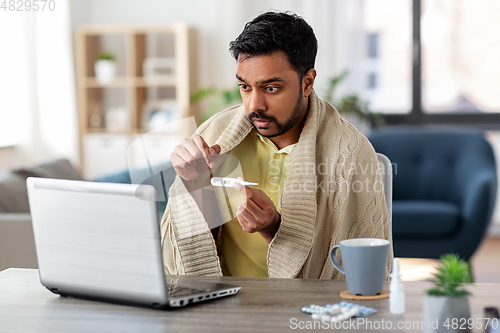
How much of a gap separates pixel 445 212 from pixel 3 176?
2335 mm

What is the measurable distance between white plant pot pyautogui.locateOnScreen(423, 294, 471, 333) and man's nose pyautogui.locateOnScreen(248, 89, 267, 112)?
74cm

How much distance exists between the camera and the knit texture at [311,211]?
1291 mm

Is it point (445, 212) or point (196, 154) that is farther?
point (445, 212)

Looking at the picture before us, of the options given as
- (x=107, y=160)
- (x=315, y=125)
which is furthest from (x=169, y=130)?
(x=107, y=160)

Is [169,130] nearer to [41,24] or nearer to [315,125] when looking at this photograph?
[315,125]

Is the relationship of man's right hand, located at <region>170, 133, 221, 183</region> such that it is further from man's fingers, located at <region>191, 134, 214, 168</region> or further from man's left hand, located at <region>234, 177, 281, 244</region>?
man's left hand, located at <region>234, 177, 281, 244</region>

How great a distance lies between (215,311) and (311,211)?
50 cm

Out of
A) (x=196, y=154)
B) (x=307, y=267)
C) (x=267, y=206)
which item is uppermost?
(x=196, y=154)

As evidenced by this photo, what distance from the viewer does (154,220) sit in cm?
82

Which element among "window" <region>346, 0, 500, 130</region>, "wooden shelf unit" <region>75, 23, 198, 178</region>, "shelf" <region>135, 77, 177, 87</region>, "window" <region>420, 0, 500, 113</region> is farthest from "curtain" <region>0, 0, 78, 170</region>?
"window" <region>420, 0, 500, 113</region>

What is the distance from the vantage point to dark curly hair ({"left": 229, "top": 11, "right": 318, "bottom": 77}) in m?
1.34

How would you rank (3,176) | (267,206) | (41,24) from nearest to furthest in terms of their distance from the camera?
1. (267,206)
2. (3,176)
3. (41,24)

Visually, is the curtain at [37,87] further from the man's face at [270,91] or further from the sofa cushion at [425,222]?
the man's face at [270,91]

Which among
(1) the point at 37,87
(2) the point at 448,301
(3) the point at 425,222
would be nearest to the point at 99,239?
(2) the point at 448,301
